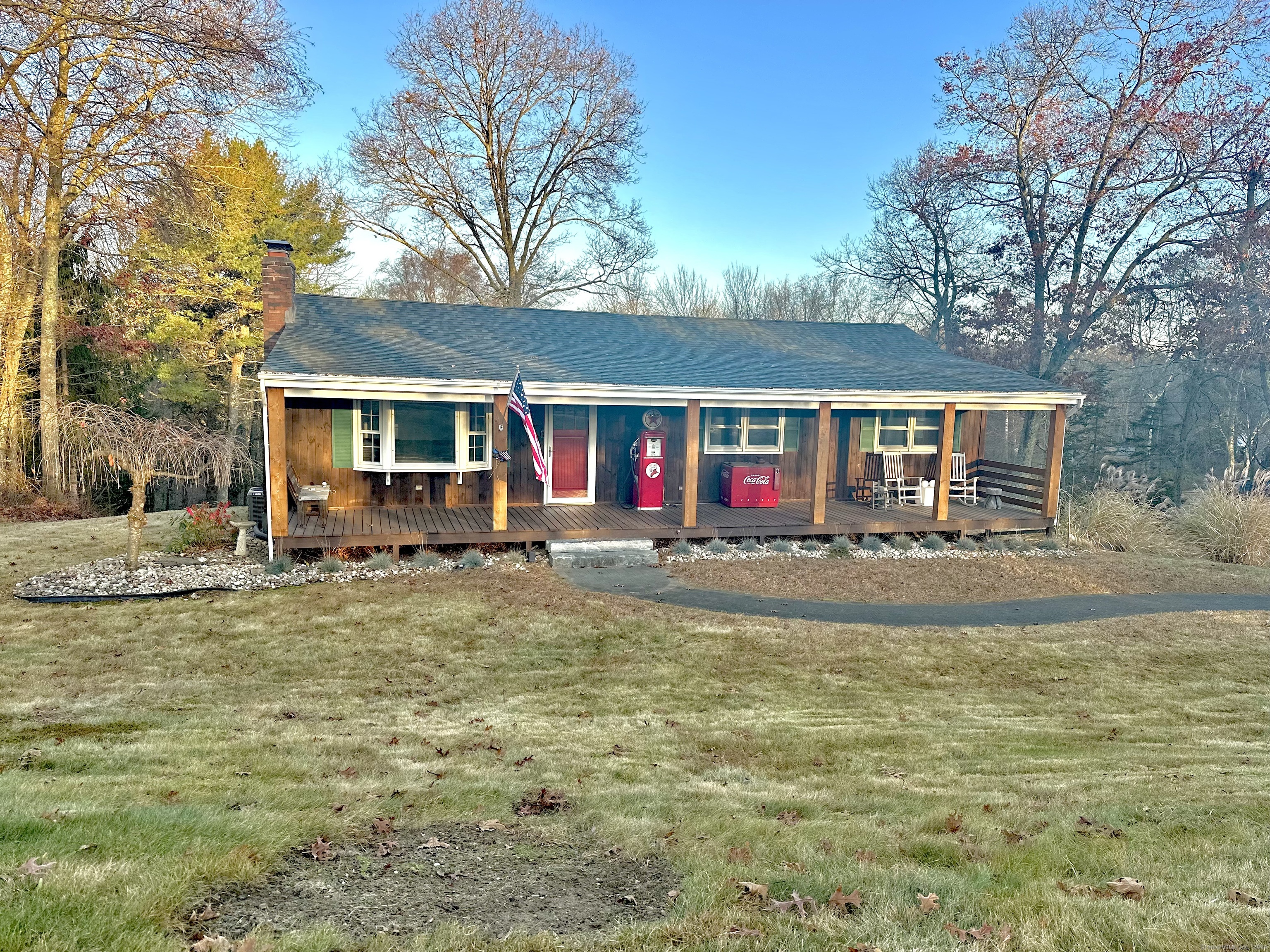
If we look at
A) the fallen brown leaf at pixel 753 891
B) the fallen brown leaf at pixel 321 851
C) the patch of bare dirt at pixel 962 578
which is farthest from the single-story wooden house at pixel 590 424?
the fallen brown leaf at pixel 753 891

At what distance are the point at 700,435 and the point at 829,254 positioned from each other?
19731 millimetres

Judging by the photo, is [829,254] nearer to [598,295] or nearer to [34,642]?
[598,295]

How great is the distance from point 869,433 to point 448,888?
44.3 ft

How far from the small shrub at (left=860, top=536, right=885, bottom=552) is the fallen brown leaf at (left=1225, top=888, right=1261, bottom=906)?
→ 9735 mm

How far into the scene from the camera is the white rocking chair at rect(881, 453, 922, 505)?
607 inches

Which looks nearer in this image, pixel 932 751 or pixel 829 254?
pixel 932 751

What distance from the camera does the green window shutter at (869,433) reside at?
1511 cm

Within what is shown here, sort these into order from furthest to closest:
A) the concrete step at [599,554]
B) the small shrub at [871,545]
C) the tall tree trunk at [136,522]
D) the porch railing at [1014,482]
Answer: the porch railing at [1014,482], the small shrub at [871,545], the concrete step at [599,554], the tall tree trunk at [136,522]

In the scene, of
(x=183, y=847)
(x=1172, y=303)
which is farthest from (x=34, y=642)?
(x=1172, y=303)

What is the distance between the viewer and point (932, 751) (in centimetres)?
532

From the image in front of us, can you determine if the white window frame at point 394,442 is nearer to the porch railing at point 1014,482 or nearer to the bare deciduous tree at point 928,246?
the porch railing at point 1014,482

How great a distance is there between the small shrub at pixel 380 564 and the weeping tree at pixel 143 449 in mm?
2417

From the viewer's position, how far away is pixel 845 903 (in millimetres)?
2928

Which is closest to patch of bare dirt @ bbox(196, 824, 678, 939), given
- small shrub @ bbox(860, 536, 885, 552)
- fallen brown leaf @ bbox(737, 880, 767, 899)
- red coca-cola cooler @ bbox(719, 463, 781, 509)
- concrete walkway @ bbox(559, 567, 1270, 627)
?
fallen brown leaf @ bbox(737, 880, 767, 899)
